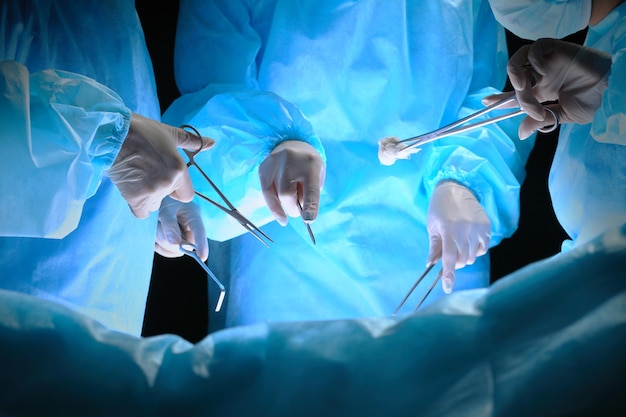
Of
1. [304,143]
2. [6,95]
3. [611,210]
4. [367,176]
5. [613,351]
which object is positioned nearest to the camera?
[613,351]

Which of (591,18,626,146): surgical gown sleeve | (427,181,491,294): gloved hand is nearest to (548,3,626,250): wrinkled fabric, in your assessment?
(591,18,626,146): surgical gown sleeve

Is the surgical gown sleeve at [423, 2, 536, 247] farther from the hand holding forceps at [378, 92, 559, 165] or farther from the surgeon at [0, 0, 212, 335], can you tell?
the surgeon at [0, 0, 212, 335]

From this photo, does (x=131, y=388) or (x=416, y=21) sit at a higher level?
(x=416, y=21)

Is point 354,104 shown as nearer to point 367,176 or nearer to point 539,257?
point 367,176

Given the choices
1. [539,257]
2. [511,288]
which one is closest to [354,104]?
[539,257]

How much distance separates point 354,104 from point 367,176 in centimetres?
22

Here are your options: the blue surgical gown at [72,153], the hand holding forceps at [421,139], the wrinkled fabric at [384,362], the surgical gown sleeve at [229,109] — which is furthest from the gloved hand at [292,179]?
the wrinkled fabric at [384,362]

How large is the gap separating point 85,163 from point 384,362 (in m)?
0.70

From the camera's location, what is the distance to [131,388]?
0.63 meters

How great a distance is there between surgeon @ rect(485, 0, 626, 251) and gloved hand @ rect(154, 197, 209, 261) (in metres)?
0.88

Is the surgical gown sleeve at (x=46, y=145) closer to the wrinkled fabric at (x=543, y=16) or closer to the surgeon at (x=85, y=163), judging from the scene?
the surgeon at (x=85, y=163)

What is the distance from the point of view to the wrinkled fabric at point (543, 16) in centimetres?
136

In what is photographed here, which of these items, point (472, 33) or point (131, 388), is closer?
point (131, 388)

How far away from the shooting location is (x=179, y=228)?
1.64 metres
